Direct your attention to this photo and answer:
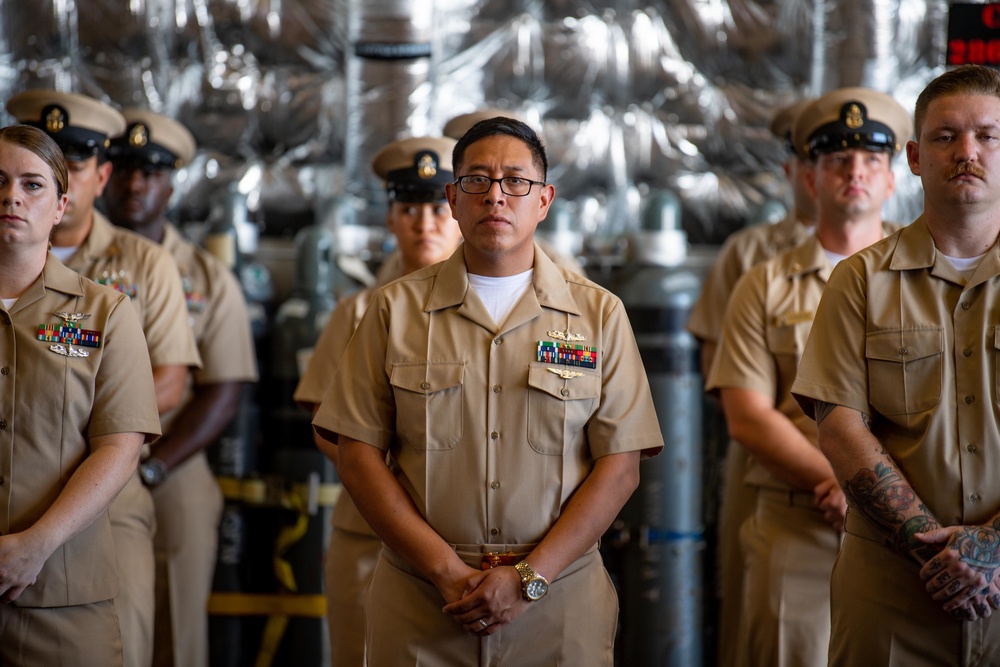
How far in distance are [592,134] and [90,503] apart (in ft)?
10.3

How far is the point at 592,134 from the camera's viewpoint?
491 centimetres

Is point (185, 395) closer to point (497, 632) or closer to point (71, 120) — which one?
point (71, 120)

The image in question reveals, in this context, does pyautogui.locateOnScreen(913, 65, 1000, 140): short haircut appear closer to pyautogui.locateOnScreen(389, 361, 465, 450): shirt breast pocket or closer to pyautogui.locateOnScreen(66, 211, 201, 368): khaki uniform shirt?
pyautogui.locateOnScreen(389, 361, 465, 450): shirt breast pocket

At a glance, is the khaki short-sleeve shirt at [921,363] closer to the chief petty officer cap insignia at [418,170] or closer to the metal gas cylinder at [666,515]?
the chief petty officer cap insignia at [418,170]

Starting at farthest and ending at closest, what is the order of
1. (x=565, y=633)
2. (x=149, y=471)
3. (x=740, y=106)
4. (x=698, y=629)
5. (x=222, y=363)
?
(x=740, y=106) → (x=698, y=629) → (x=222, y=363) → (x=149, y=471) → (x=565, y=633)

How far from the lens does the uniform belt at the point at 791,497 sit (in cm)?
290

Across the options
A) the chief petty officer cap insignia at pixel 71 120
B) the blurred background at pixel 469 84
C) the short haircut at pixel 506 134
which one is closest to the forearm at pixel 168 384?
the chief petty officer cap insignia at pixel 71 120

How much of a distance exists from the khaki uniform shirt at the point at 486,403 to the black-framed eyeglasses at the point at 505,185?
183 mm

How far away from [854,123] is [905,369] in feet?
3.57

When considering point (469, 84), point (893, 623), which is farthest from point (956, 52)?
point (469, 84)

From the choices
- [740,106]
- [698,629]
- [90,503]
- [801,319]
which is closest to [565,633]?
[90,503]

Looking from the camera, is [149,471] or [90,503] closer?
[90,503]

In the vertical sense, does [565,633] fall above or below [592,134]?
below

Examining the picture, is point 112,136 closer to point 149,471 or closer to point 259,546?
point 149,471
